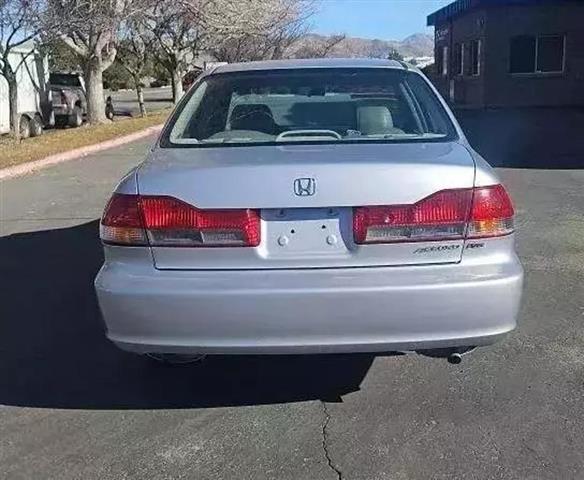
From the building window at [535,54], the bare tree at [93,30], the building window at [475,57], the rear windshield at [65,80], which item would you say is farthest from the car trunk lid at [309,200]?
the building window at [475,57]

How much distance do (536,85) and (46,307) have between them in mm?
23339

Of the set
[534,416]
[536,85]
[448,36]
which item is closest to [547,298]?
[534,416]

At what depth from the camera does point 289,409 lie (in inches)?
149

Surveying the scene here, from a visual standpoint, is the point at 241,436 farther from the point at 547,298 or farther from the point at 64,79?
the point at 64,79

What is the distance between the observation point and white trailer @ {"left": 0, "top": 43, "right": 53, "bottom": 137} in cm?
2151

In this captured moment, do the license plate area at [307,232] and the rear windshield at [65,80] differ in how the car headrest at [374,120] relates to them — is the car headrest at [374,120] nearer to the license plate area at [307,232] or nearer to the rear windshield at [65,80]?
the license plate area at [307,232]

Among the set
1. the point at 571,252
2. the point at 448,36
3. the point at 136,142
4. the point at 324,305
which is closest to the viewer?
the point at 324,305

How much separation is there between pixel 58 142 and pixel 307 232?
48.5 ft

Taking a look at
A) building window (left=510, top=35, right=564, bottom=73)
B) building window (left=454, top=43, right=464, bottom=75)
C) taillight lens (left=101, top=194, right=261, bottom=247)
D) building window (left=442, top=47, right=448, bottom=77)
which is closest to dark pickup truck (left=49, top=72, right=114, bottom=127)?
building window (left=510, top=35, right=564, bottom=73)

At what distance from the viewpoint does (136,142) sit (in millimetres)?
19047

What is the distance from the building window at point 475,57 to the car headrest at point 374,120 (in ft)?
79.0

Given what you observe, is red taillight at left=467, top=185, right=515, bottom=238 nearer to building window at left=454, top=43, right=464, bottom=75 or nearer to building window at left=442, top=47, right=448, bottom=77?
building window at left=454, top=43, right=464, bottom=75

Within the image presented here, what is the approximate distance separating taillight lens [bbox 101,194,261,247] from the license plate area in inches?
2.6

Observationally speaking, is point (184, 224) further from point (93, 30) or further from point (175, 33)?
point (175, 33)
